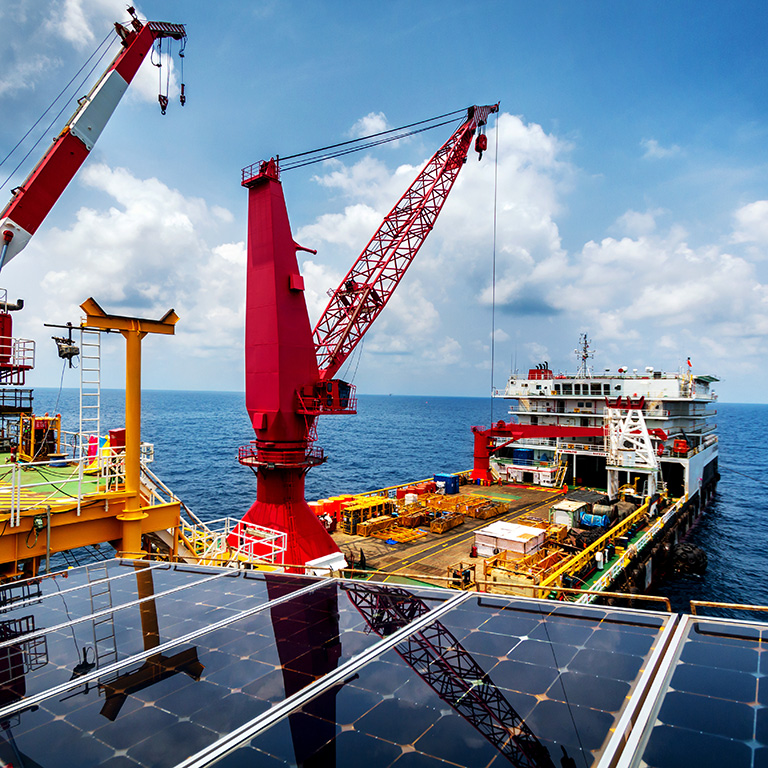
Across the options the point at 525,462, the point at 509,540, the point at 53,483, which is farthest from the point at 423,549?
the point at 525,462

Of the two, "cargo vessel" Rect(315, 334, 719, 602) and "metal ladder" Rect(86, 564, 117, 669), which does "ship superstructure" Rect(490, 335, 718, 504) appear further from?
"metal ladder" Rect(86, 564, 117, 669)

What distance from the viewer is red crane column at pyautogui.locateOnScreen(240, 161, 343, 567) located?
25703 mm

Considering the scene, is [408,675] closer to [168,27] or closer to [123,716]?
[123,716]

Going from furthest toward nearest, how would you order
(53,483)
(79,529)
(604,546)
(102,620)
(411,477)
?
(411,477) < (604,546) < (79,529) < (53,483) < (102,620)

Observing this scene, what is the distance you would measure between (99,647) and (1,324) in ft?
75.5

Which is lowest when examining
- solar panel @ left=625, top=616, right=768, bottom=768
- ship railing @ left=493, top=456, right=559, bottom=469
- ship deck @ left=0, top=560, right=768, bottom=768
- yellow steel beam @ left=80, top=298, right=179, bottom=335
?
ship railing @ left=493, top=456, right=559, bottom=469

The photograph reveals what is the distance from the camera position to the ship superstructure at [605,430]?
4731 centimetres

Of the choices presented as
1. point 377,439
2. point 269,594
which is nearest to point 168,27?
point 269,594

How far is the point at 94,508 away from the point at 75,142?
20056 millimetres

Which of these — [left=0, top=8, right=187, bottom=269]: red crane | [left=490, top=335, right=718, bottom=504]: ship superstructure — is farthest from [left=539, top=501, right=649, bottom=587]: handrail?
[left=0, top=8, right=187, bottom=269]: red crane

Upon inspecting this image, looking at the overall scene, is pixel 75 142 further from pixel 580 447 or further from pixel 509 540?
pixel 580 447

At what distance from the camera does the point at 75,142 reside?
2614 cm

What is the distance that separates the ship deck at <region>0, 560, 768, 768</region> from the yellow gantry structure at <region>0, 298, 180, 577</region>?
4736mm

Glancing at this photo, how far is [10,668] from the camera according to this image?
27.0 ft
